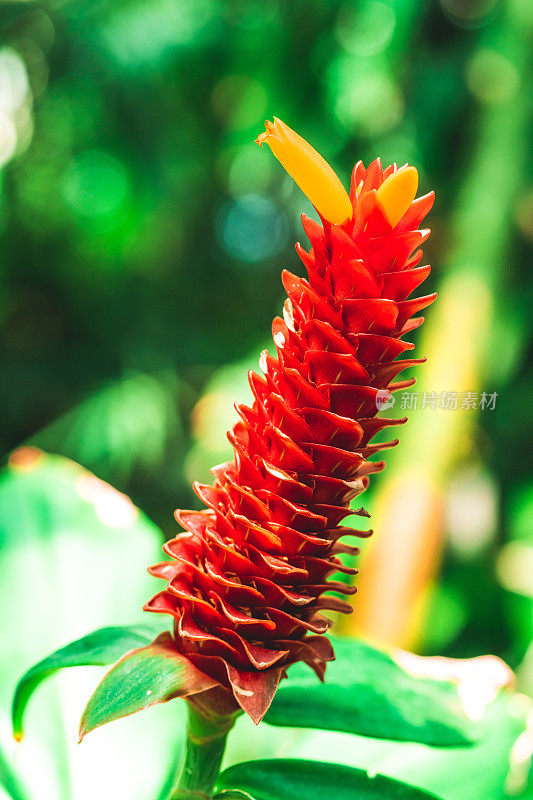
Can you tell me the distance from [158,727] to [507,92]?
2.38m

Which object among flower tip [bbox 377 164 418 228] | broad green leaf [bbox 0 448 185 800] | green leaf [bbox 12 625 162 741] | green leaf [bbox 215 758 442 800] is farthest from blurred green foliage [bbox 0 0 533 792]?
flower tip [bbox 377 164 418 228]

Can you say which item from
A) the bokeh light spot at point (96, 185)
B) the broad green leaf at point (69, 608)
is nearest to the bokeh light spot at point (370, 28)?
the bokeh light spot at point (96, 185)

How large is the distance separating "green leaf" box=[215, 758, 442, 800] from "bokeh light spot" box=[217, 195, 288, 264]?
290 centimetres

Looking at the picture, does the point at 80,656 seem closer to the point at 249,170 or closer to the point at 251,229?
the point at 249,170

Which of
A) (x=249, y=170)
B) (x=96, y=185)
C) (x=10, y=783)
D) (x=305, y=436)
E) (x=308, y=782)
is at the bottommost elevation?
(x=10, y=783)

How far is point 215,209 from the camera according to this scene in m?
3.32

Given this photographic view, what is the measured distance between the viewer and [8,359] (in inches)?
127

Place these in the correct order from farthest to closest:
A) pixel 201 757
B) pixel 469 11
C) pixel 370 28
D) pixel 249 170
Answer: pixel 249 170 < pixel 469 11 < pixel 370 28 < pixel 201 757

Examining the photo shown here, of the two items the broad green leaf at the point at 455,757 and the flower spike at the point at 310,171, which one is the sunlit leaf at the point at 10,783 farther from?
the flower spike at the point at 310,171

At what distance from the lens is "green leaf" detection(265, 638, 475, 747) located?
0.59m

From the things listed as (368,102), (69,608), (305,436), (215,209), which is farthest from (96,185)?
(305,436)

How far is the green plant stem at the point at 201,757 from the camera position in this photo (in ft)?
1.75

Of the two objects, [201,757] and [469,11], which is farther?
[469,11]

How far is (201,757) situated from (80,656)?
5.4 inches
